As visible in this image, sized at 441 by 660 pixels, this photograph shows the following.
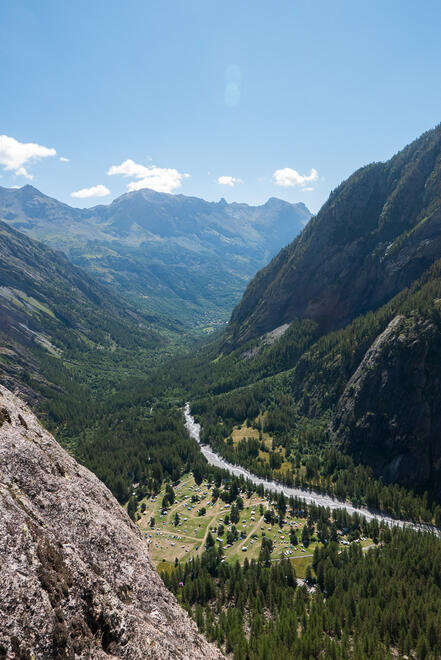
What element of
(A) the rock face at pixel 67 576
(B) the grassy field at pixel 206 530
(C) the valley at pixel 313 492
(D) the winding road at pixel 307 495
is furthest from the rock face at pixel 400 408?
(A) the rock face at pixel 67 576

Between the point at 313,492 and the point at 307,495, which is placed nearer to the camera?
the point at 307,495

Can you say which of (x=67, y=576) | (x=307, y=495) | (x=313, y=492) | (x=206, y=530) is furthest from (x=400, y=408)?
(x=67, y=576)

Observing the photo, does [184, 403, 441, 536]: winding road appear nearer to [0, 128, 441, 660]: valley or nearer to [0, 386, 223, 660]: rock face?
[0, 128, 441, 660]: valley

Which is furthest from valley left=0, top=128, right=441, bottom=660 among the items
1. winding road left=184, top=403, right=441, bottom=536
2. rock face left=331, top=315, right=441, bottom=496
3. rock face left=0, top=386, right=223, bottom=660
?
rock face left=0, top=386, right=223, bottom=660

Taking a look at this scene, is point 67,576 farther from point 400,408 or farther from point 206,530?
point 400,408

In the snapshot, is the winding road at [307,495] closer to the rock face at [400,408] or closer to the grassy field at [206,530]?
the grassy field at [206,530]

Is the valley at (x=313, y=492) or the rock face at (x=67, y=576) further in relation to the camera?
the valley at (x=313, y=492)

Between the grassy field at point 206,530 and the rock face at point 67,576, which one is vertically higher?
the rock face at point 67,576
